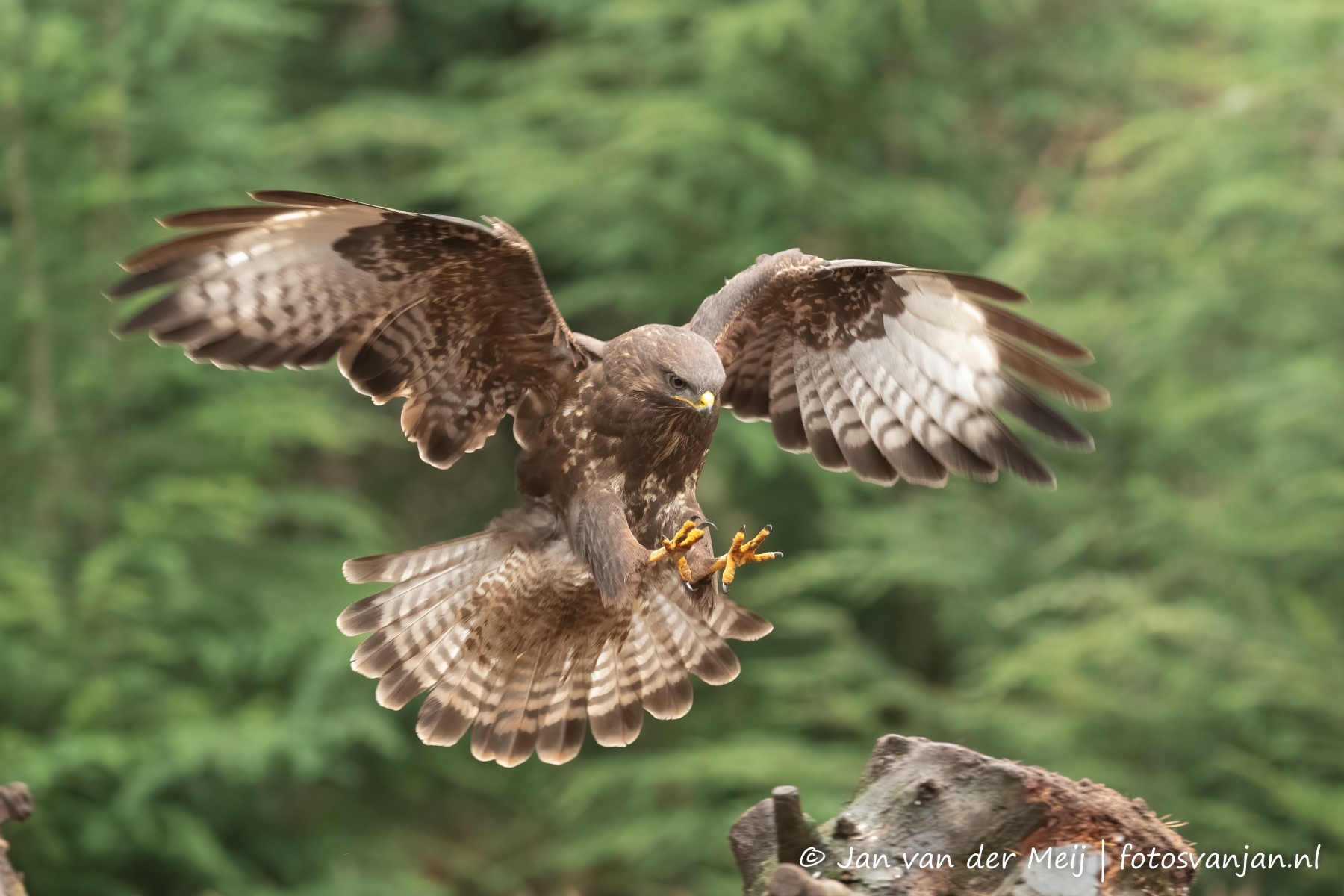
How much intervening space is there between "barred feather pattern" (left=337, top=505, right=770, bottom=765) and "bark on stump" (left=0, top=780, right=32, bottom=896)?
1.00m

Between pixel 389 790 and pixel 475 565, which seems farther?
pixel 389 790

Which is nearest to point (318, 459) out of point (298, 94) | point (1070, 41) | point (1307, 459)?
point (298, 94)

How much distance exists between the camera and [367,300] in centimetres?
396

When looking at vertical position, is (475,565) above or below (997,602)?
below

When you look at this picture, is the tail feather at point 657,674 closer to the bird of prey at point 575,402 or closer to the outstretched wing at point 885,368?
the bird of prey at point 575,402

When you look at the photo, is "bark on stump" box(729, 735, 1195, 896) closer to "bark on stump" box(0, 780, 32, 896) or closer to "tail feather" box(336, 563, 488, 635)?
"tail feather" box(336, 563, 488, 635)

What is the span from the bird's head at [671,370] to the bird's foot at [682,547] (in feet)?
1.03

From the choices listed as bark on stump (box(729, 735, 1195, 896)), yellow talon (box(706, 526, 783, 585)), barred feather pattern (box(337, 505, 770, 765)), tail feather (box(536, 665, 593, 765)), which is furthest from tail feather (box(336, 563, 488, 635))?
bark on stump (box(729, 735, 1195, 896))

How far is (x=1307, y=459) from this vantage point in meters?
7.07

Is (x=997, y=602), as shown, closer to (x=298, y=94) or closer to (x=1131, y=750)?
(x=1131, y=750)

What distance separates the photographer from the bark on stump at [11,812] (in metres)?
3.64

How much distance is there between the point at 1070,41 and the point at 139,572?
6.52 meters

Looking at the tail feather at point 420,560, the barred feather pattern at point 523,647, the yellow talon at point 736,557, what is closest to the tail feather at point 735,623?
the barred feather pattern at point 523,647

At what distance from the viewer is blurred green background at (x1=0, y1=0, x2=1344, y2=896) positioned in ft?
22.5
